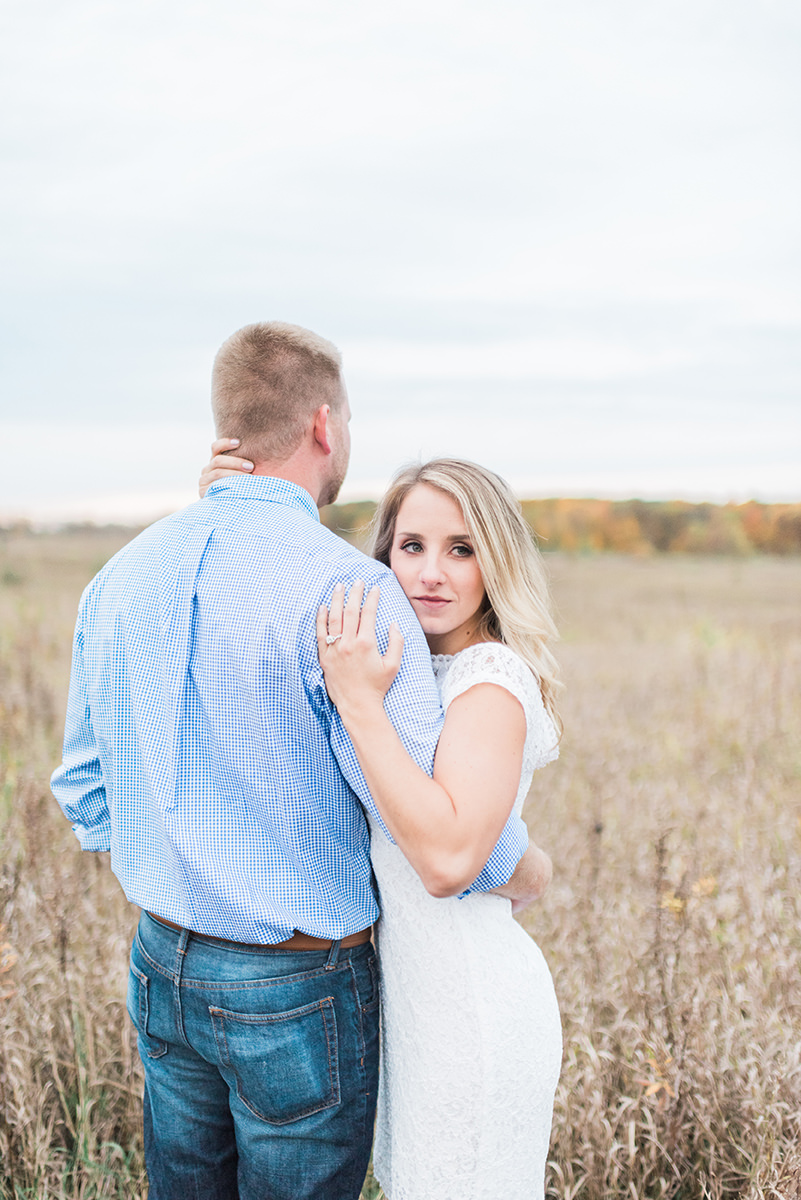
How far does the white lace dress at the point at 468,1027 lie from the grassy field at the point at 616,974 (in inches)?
35.0

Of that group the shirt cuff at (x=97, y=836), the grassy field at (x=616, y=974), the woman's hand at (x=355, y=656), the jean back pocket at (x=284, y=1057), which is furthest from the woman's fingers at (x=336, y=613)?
the grassy field at (x=616, y=974)

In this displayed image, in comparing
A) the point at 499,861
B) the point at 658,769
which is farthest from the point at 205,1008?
the point at 658,769

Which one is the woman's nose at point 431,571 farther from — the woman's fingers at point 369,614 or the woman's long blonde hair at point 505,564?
the woman's fingers at point 369,614

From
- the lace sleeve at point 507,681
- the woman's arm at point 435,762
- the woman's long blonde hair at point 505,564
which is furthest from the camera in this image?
the woman's long blonde hair at point 505,564

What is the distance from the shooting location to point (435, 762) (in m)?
1.53

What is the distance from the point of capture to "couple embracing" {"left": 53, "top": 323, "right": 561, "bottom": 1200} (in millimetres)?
1589

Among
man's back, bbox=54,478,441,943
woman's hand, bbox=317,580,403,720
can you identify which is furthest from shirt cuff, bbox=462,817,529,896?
woman's hand, bbox=317,580,403,720

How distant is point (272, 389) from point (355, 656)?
668 millimetres

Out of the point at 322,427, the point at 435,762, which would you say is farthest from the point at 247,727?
the point at 322,427

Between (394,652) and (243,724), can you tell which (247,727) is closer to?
(243,724)

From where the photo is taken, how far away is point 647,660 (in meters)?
9.66

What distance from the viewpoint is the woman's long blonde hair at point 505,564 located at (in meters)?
1.93

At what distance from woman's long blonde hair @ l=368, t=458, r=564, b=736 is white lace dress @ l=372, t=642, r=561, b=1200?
0.56 ft

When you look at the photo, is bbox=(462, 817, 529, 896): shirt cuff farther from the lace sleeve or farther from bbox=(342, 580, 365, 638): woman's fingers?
bbox=(342, 580, 365, 638): woman's fingers
